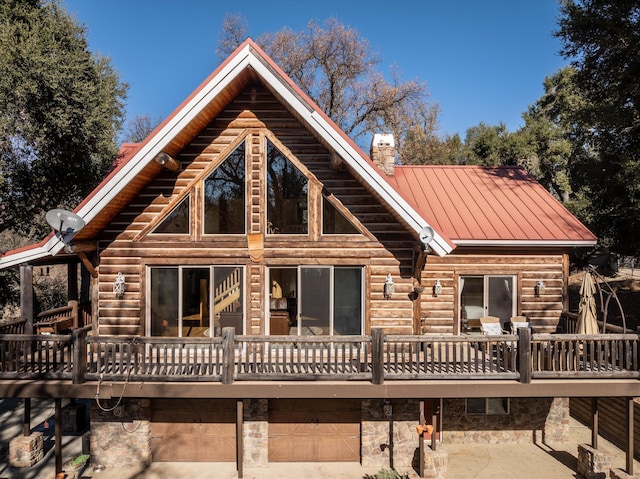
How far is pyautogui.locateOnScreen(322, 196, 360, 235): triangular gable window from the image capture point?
9586mm

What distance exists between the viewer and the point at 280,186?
9.55 meters

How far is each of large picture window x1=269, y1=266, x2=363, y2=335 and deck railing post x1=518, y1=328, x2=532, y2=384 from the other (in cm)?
334

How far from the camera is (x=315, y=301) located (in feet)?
31.2

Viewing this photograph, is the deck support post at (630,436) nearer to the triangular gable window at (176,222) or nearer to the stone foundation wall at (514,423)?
the stone foundation wall at (514,423)

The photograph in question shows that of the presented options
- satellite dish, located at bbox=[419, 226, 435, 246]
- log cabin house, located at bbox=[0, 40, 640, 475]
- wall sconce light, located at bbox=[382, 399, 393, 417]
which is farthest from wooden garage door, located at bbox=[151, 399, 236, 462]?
satellite dish, located at bbox=[419, 226, 435, 246]

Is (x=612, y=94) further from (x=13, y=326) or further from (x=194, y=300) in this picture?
(x=13, y=326)

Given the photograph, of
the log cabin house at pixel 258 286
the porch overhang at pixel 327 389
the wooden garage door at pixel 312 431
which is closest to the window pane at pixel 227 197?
the log cabin house at pixel 258 286

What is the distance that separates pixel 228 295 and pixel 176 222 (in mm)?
2074

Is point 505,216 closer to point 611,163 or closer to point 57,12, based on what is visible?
point 611,163

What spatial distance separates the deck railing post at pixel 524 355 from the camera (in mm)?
8023

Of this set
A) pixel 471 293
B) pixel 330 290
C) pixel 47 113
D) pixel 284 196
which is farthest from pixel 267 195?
pixel 47 113

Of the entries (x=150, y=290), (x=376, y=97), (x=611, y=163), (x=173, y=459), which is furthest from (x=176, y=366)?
(x=376, y=97)

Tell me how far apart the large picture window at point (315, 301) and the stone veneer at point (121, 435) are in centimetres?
374

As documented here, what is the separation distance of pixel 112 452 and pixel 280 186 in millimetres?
7299
